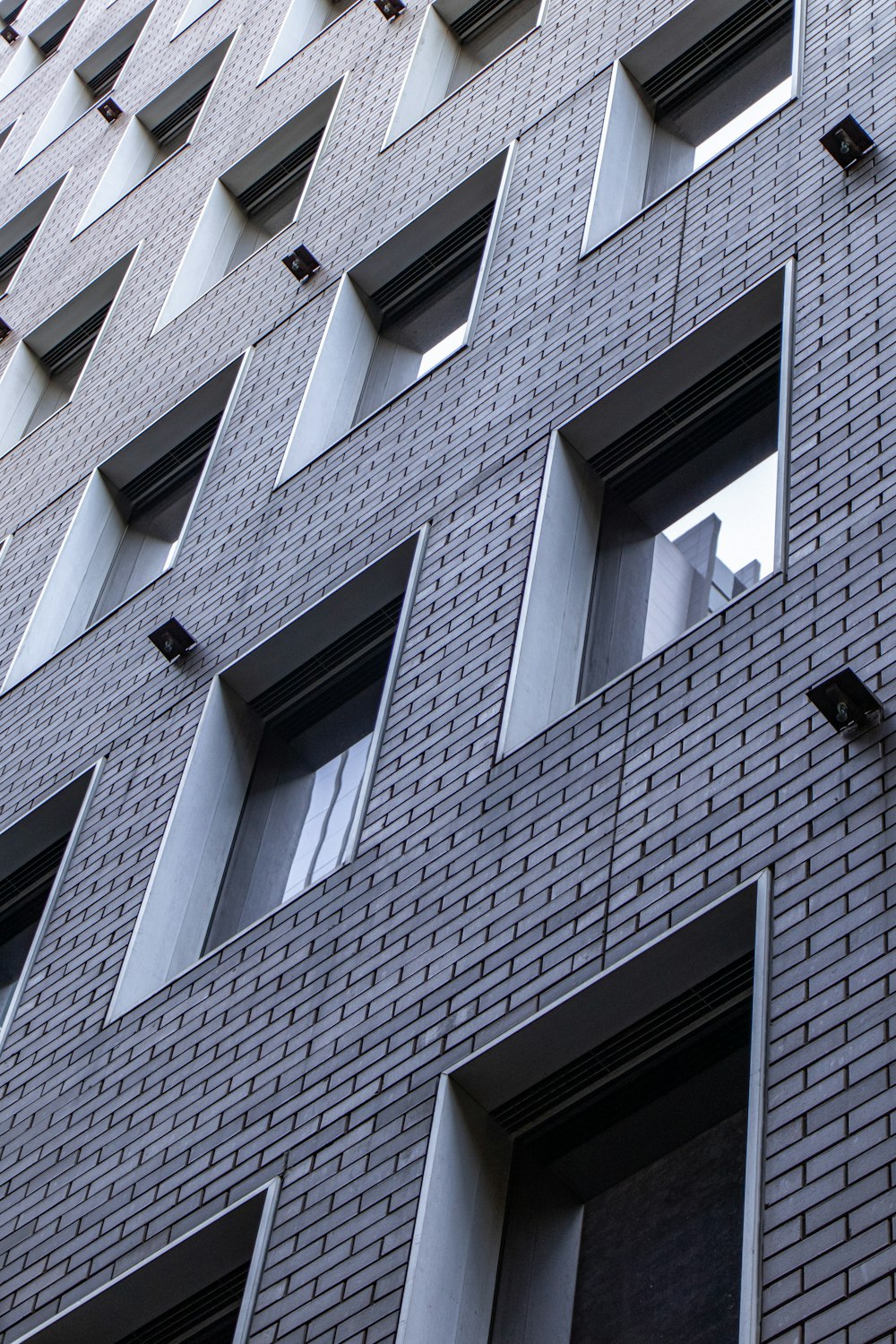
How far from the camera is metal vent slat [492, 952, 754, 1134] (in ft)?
25.6

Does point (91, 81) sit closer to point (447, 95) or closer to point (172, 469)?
point (447, 95)

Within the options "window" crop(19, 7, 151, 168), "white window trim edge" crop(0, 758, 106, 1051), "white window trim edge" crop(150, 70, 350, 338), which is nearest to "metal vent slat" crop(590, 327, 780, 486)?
"white window trim edge" crop(0, 758, 106, 1051)

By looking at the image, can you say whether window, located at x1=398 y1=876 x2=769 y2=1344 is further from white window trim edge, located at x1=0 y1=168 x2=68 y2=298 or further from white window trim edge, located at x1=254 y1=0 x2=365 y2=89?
white window trim edge, located at x1=0 y1=168 x2=68 y2=298

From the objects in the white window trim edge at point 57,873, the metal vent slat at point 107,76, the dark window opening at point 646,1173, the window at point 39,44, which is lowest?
the dark window opening at point 646,1173

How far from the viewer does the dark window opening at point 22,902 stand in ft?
42.2

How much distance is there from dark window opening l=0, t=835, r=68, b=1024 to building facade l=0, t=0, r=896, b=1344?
28 millimetres

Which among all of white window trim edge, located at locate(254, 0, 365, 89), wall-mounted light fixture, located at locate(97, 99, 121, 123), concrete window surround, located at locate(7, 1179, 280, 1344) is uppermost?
wall-mounted light fixture, located at locate(97, 99, 121, 123)

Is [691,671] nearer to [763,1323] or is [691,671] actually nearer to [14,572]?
[763,1323]

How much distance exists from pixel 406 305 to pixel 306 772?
4986 millimetres

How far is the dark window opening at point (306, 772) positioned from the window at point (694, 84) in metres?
4.46

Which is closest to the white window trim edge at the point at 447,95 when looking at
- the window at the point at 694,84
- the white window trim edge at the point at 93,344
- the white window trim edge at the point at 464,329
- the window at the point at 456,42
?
the window at the point at 456,42

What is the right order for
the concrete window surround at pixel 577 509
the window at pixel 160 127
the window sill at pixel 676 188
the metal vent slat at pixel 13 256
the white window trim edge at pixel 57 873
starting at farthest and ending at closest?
the metal vent slat at pixel 13 256 < the window at pixel 160 127 < the window sill at pixel 676 188 < the white window trim edge at pixel 57 873 < the concrete window surround at pixel 577 509

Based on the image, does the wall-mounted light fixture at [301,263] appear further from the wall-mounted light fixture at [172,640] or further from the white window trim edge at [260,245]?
the wall-mounted light fixture at [172,640]

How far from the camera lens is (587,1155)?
8.04 meters
